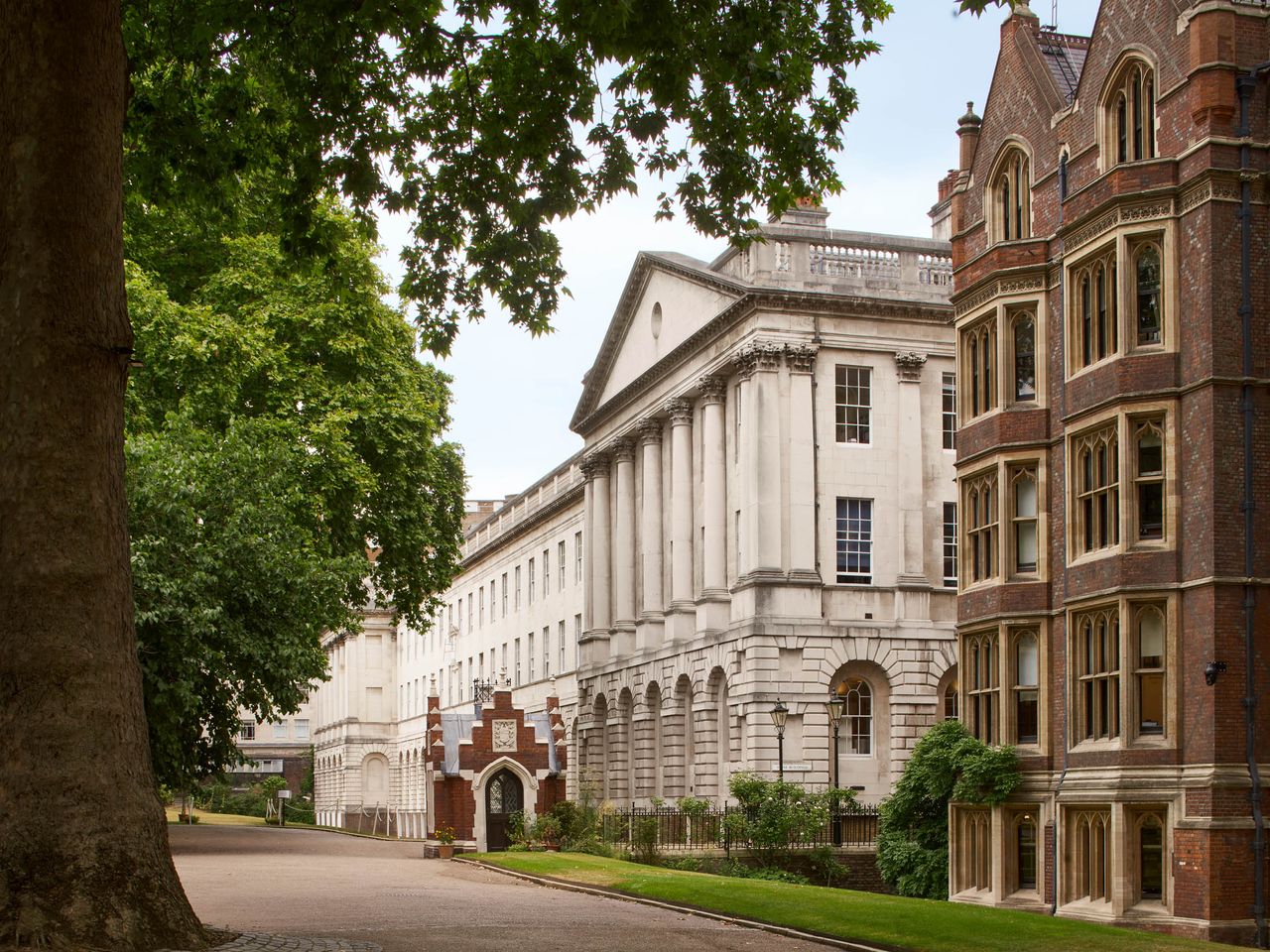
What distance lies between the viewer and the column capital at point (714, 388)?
54.2 meters

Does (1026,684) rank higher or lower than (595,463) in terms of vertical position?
lower

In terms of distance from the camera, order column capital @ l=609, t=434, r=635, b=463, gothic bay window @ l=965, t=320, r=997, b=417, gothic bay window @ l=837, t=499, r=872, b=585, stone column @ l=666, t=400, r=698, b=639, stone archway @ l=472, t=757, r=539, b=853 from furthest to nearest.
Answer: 1. column capital @ l=609, t=434, r=635, b=463
2. stone column @ l=666, t=400, r=698, b=639
3. stone archway @ l=472, t=757, r=539, b=853
4. gothic bay window @ l=837, t=499, r=872, b=585
5. gothic bay window @ l=965, t=320, r=997, b=417

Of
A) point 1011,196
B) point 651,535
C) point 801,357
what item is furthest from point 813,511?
point 1011,196

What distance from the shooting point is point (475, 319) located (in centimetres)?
2095

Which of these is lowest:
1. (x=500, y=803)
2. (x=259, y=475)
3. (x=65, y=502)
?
(x=500, y=803)

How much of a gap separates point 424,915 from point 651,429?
38642mm

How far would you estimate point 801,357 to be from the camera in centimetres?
5097

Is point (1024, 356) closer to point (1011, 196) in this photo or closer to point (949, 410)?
point (1011, 196)

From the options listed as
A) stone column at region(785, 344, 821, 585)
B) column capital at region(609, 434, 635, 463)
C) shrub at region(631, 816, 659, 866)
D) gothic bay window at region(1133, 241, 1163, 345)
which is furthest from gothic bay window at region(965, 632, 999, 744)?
column capital at region(609, 434, 635, 463)

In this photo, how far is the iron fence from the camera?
139 ft

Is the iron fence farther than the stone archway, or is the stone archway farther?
the stone archway

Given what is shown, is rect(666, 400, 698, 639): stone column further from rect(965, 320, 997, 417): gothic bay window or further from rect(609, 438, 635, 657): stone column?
rect(965, 320, 997, 417): gothic bay window

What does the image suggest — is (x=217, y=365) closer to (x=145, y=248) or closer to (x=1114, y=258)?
(x=145, y=248)

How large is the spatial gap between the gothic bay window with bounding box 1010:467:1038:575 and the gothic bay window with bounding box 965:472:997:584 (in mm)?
435
